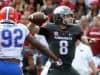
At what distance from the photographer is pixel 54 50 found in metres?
9.34

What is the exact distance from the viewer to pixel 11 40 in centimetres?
779

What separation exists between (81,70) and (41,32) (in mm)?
1853

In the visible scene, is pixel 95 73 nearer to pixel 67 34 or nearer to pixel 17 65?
pixel 67 34

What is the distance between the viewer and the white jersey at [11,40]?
7.77 meters

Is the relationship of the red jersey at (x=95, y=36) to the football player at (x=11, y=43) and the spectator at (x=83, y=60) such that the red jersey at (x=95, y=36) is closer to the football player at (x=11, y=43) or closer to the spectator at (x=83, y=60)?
the spectator at (x=83, y=60)

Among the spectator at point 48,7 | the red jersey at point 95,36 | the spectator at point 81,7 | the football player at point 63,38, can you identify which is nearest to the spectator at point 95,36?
the red jersey at point 95,36

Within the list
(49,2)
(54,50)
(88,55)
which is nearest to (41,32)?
(54,50)

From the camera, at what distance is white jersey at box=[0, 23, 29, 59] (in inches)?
306

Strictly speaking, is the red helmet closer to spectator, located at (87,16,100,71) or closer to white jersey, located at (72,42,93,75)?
white jersey, located at (72,42,93,75)

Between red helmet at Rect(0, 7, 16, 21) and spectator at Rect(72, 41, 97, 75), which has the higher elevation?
red helmet at Rect(0, 7, 16, 21)

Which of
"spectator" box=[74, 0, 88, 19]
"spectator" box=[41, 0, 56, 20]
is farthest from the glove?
"spectator" box=[74, 0, 88, 19]

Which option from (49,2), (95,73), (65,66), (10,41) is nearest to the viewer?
(10,41)

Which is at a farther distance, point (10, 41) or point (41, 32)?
point (41, 32)

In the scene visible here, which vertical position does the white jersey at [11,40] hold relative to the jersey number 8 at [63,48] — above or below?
above
